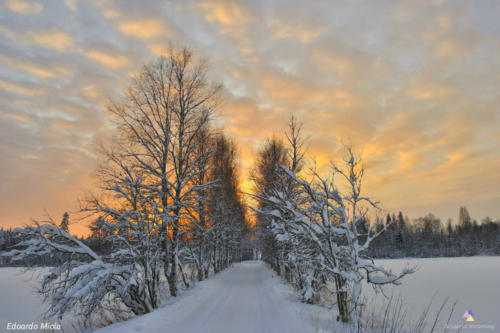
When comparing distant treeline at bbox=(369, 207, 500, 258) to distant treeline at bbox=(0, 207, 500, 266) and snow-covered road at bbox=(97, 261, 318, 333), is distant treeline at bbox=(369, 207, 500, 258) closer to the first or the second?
distant treeline at bbox=(0, 207, 500, 266)

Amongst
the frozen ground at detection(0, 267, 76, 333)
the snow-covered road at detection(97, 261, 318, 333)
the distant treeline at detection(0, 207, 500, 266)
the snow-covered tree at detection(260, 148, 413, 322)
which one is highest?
the snow-covered tree at detection(260, 148, 413, 322)

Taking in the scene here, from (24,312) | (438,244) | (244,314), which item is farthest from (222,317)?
(438,244)

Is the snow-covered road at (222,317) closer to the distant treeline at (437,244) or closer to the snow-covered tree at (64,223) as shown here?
the snow-covered tree at (64,223)

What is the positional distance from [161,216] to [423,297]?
17.3 meters

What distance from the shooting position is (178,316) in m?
9.35

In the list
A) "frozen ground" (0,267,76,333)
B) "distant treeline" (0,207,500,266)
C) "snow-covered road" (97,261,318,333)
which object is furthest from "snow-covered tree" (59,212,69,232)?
"distant treeline" (0,207,500,266)

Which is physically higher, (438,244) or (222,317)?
(222,317)

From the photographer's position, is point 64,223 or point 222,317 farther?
point 64,223

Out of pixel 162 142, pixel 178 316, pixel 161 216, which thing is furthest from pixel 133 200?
pixel 178 316

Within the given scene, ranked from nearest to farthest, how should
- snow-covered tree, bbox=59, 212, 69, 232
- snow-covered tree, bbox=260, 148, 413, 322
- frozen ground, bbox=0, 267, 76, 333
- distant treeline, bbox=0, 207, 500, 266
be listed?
snow-covered tree, bbox=260, 148, 413, 322 → snow-covered tree, bbox=59, 212, 69, 232 → frozen ground, bbox=0, 267, 76, 333 → distant treeline, bbox=0, 207, 500, 266

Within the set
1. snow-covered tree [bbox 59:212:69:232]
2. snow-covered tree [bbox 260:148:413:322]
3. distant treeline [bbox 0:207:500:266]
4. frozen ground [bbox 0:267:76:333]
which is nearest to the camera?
snow-covered tree [bbox 260:148:413:322]

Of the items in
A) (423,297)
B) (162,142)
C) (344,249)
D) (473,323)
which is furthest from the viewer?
(423,297)

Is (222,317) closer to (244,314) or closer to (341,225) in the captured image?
(244,314)

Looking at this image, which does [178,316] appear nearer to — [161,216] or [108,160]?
[161,216]
